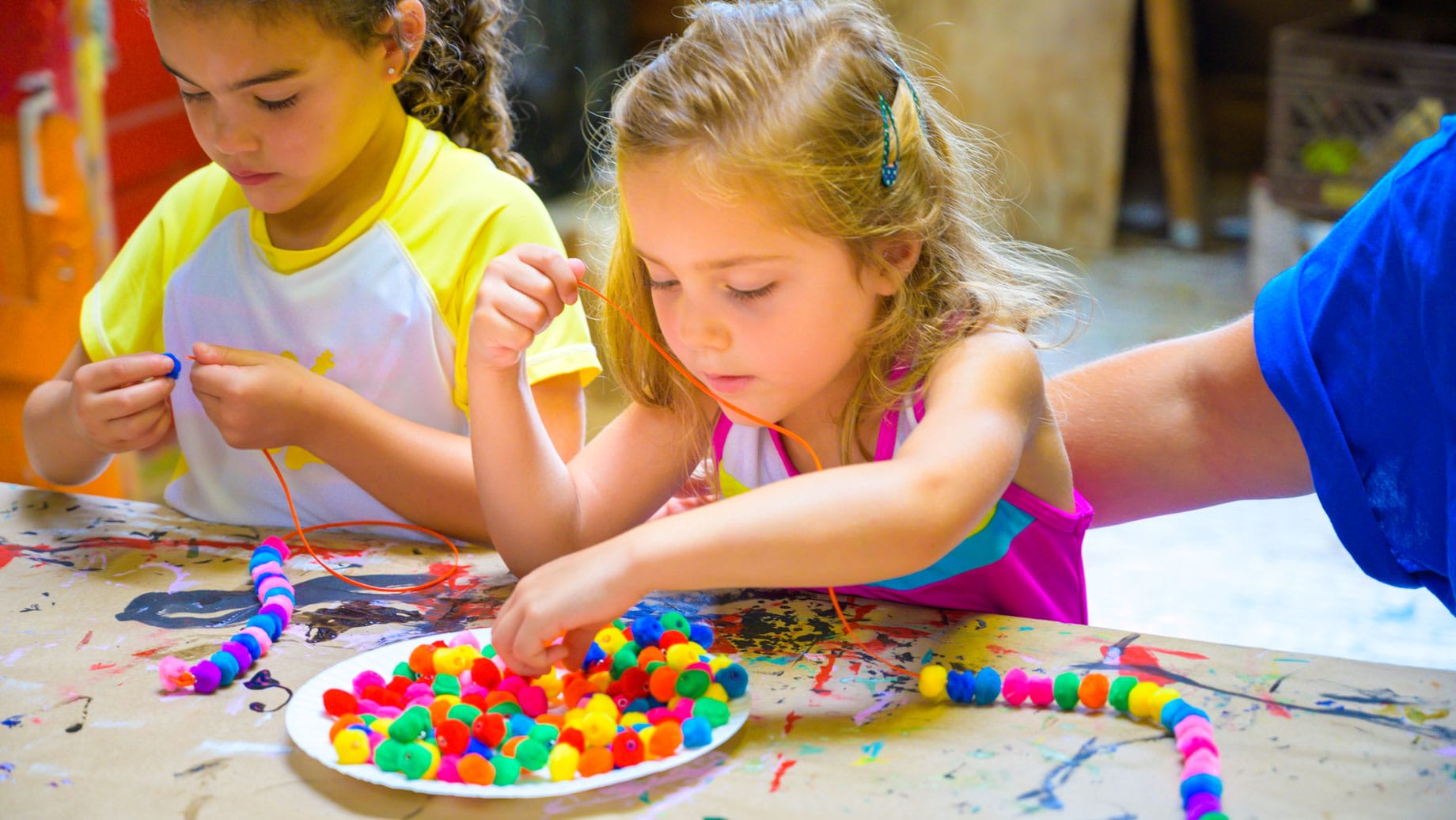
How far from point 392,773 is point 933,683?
1.20ft

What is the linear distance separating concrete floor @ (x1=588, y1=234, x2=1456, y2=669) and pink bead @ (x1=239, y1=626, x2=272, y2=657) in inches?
46.5

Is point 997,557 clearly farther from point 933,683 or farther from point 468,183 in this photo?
point 468,183

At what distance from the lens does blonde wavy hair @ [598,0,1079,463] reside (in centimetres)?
96

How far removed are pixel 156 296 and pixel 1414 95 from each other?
121 inches

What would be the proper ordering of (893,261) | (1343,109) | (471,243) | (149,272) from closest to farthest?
(893,261) < (471,243) < (149,272) < (1343,109)

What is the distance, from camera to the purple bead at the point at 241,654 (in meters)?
0.91

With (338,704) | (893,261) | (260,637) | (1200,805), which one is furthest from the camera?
(893,261)

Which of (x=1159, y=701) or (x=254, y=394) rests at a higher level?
(x=254, y=394)

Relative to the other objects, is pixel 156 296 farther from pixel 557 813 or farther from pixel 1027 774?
pixel 1027 774

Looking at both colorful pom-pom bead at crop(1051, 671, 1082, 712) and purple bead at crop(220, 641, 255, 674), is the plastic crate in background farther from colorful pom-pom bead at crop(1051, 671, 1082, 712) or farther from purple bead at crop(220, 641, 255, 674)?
purple bead at crop(220, 641, 255, 674)

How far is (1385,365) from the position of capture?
1.08 m

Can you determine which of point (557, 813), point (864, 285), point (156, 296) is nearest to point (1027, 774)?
point (557, 813)

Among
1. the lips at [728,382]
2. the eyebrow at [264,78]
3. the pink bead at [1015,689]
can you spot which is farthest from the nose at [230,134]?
the pink bead at [1015,689]

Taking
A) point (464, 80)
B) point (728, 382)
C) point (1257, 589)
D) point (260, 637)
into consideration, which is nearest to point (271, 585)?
point (260, 637)
